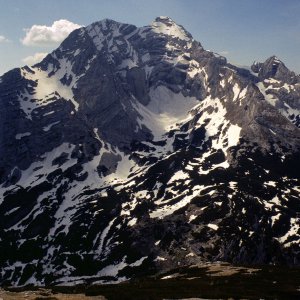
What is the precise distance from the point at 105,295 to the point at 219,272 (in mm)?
43882

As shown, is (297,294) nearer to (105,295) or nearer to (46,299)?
(105,295)

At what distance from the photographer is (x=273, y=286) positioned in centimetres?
7275

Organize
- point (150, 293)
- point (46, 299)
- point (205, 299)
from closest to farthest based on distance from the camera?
point (205, 299), point (46, 299), point (150, 293)

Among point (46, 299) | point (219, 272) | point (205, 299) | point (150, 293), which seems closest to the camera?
point (205, 299)

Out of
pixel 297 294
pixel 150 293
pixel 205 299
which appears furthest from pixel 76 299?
pixel 297 294

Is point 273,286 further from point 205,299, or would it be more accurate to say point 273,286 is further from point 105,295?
point 105,295

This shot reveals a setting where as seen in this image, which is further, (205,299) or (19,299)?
(19,299)

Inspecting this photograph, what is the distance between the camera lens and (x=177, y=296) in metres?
64.1

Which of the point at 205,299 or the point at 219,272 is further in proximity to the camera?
the point at 219,272

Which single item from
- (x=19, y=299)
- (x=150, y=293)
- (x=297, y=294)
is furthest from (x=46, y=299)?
(x=297, y=294)

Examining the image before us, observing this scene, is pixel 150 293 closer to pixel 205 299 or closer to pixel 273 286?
pixel 205 299

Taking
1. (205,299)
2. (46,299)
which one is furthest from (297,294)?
(46,299)

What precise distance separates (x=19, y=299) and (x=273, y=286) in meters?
37.6

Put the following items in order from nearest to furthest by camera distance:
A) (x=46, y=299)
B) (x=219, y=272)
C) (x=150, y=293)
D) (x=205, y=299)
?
(x=205, y=299) < (x=46, y=299) < (x=150, y=293) < (x=219, y=272)
